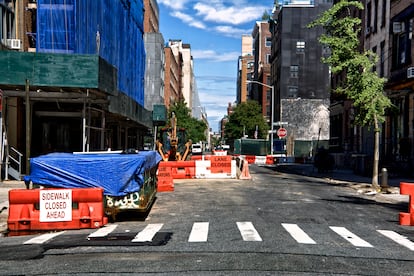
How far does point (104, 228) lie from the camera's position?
12070mm

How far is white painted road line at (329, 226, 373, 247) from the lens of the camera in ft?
32.7

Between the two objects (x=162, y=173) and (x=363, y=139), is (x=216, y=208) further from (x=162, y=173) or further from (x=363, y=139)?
(x=363, y=139)

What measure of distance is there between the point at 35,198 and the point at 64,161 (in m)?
1.24

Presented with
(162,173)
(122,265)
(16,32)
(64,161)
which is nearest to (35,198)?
(64,161)

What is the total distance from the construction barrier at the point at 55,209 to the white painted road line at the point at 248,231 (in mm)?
3500

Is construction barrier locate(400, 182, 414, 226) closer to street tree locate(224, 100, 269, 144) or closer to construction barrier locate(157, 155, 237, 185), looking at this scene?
construction barrier locate(157, 155, 237, 185)

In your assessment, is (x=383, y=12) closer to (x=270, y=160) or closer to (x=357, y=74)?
(x=357, y=74)

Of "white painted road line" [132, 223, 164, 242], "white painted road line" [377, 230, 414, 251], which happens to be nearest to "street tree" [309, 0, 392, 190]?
"white painted road line" [377, 230, 414, 251]

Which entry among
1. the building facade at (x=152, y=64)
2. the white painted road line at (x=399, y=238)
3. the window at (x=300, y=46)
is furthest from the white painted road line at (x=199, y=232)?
the window at (x=300, y=46)

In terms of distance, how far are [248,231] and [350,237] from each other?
7.35 ft

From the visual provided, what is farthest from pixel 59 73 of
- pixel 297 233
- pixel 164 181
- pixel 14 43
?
pixel 297 233

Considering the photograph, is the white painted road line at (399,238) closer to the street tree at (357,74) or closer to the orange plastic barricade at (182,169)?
the street tree at (357,74)

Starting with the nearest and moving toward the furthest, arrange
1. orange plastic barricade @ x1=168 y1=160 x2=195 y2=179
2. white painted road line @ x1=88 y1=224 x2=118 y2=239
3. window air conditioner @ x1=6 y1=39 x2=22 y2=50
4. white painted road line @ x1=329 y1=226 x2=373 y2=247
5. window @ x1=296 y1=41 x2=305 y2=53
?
white painted road line @ x1=329 y1=226 x2=373 y2=247
white painted road line @ x1=88 y1=224 x2=118 y2=239
window air conditioner @ x1=6 y1=39 x2=22 y2=50
orange plastic barricade @ x1=168 y1=160 x2=195 y2=179
window @ x1=296 y1=41 x2=305 y2=53

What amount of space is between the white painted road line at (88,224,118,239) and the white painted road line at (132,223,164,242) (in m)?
0.79
